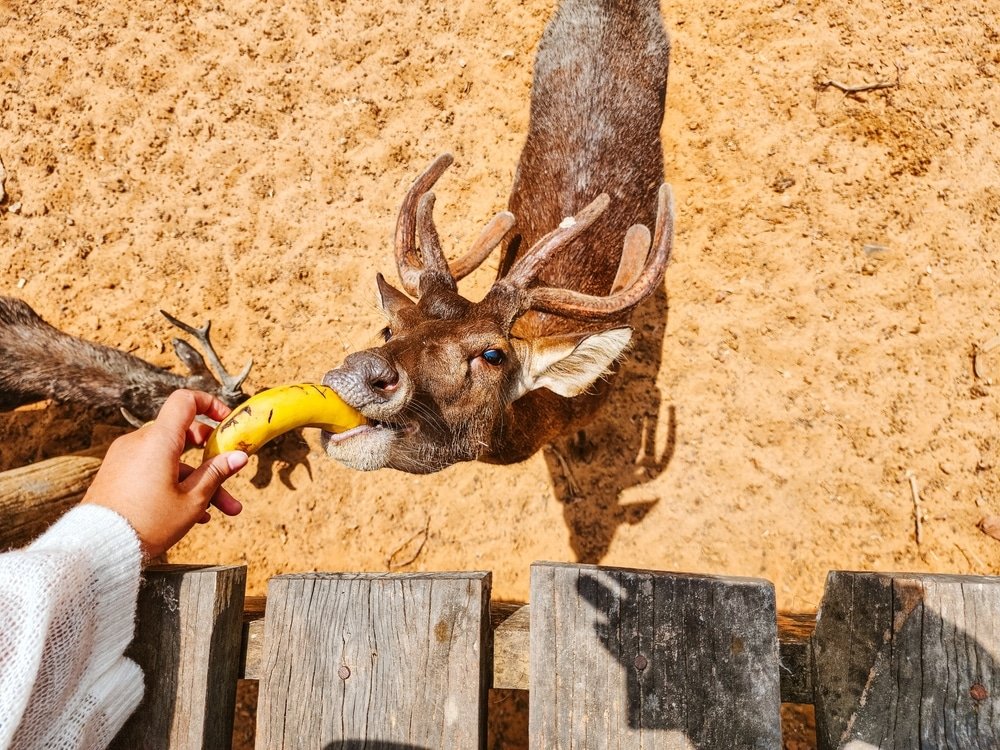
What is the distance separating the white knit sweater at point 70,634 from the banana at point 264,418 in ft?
1.36

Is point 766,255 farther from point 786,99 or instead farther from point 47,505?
point 47,505

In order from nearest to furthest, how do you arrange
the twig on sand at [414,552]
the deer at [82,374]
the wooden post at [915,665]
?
the wooden post at [915,665], the deer at [82,374], the twig on sand at [414,552]

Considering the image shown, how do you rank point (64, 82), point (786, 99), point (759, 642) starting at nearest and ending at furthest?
point (759, 642) < point (786, 99) < point (64, 82)

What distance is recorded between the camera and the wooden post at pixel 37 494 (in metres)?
3.59

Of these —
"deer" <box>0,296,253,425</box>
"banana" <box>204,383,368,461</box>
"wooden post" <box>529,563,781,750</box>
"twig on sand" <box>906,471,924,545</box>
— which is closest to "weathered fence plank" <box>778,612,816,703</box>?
"wooden post" <box>529,563,781,750</box>

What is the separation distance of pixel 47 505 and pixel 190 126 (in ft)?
11.2

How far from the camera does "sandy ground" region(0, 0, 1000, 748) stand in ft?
14.7

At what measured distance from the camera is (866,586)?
6.46ft

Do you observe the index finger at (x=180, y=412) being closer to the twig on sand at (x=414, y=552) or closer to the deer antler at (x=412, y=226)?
the deer antler at (x=412, y=226)

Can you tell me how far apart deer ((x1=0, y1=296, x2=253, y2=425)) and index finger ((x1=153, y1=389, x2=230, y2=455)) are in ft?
6.97

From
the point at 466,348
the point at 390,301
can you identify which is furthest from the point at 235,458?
the point at 390,301

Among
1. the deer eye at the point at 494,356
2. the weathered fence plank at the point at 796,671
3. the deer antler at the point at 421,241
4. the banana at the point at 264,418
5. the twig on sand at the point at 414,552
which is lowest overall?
the weathered fence plank at the point at 796,671

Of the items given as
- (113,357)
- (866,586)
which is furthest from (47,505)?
(866,586)

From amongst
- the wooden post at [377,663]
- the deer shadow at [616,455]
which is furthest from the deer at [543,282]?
the wooden post at [377,663]
